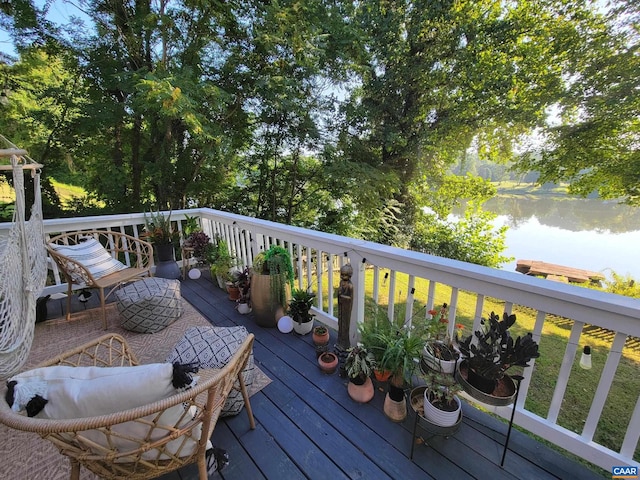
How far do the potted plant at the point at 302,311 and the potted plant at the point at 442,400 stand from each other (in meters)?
1.14

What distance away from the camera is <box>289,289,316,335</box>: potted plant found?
233cm

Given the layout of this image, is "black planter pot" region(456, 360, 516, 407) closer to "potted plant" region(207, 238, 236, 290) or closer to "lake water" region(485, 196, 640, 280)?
"potted plant" region(207, 238, 236, 290)

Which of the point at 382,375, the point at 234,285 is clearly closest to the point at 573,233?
the point at 382,375

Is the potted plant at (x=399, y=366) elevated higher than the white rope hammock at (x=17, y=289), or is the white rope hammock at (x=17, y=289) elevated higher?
the white rope hammock at (x=17, y=289)

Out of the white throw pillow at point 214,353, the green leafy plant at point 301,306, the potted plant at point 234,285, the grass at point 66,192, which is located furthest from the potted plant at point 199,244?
the grass at point 66,192

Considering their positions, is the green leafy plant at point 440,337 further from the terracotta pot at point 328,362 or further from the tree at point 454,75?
the tree at point 454,75

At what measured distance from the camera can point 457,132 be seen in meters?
6.70

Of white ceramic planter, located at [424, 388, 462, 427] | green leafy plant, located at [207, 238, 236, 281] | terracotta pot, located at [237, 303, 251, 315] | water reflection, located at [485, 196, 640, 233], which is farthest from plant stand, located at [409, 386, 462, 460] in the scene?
water reflection, located at [485, 196, 640, 233]

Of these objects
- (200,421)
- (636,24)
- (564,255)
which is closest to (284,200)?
(200,421)

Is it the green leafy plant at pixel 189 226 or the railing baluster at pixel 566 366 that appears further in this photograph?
the green leafy plant at pixel 189 226

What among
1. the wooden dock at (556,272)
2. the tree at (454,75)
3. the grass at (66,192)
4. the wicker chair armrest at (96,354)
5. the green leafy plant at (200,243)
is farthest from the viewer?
the wooden dock at (556,272)

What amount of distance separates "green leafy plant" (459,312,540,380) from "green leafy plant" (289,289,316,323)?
1.32 meters

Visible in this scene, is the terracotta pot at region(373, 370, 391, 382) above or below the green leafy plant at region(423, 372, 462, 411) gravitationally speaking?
below

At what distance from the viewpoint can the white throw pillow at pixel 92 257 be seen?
98.3 inches
